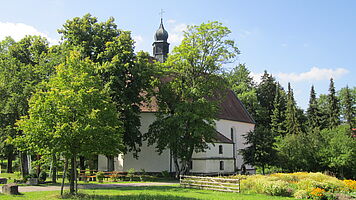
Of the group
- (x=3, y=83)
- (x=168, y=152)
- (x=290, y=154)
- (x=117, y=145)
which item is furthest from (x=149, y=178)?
(x=290, y=154)

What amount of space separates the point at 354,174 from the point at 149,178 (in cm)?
2630

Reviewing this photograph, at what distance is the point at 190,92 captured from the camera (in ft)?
98.7

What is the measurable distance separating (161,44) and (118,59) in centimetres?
1742

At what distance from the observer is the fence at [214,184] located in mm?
20750

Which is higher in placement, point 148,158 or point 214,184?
point 148,158

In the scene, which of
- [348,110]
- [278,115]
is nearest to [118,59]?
[278,115]

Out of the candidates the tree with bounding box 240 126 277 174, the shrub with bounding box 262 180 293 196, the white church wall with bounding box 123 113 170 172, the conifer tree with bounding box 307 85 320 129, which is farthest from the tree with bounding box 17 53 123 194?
the conifer tree with bounding box 307 85 320 129

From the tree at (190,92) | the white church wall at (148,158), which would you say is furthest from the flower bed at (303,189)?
the white church wall at (148,158)

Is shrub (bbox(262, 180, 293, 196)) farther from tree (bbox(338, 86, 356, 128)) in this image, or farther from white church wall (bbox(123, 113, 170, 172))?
tree (bbox(338, 86, 356, 128))

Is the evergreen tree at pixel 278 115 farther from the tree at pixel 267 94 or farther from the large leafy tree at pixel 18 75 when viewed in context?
the large leafy tree at pixel 18 75

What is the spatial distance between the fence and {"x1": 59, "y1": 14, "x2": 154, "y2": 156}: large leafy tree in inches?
332

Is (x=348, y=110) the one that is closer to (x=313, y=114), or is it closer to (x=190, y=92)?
(x=313, y=114)

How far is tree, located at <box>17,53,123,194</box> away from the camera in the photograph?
55.4 ft

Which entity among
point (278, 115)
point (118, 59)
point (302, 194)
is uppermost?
point (118, 59)
